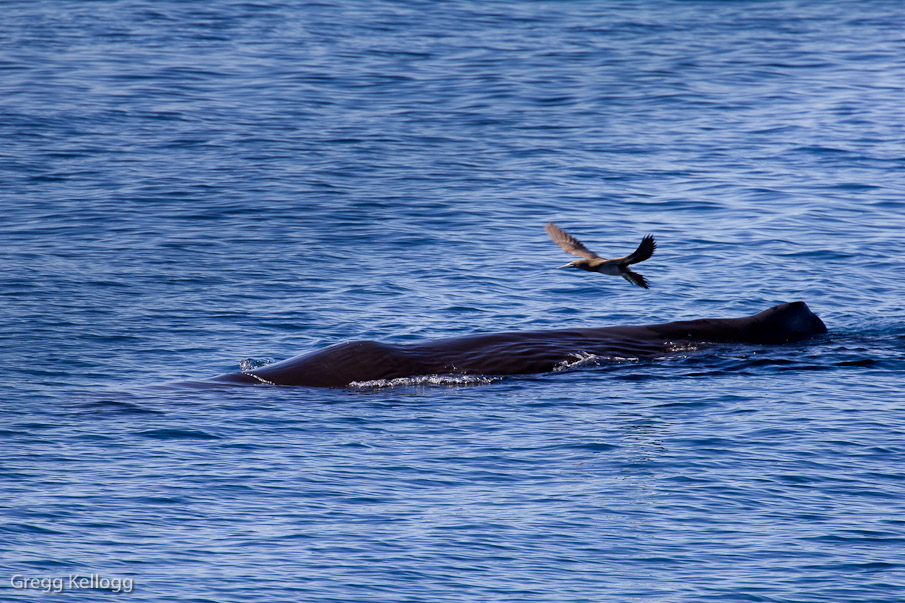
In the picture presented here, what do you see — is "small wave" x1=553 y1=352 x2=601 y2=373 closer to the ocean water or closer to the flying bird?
the ocean water

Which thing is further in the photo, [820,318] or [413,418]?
[820,318]

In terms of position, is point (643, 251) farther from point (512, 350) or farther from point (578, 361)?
point (512, 350)

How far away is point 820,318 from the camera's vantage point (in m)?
13.7

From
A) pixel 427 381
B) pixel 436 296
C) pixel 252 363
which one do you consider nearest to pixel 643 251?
pixel 427 381

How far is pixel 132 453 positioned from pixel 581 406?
378 centimetres

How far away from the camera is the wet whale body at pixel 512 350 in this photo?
1147cm

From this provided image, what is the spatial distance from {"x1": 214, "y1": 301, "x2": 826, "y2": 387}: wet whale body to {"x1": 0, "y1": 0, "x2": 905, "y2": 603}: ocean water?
18 centimetres

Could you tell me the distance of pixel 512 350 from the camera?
468 inches

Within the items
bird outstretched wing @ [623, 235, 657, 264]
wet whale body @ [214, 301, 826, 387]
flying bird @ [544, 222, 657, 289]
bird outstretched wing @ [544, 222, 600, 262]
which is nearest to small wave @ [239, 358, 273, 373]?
wet whale body @ [214, 301, 826, 387]

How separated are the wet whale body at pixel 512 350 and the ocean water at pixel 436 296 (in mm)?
181

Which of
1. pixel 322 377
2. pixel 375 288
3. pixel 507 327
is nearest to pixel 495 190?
pixel 375 288

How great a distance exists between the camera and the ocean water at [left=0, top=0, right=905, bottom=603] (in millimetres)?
8094

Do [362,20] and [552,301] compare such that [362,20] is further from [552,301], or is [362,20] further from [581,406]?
[581,406]

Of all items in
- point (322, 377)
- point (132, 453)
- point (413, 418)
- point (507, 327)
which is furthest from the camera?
point (507, 327)
